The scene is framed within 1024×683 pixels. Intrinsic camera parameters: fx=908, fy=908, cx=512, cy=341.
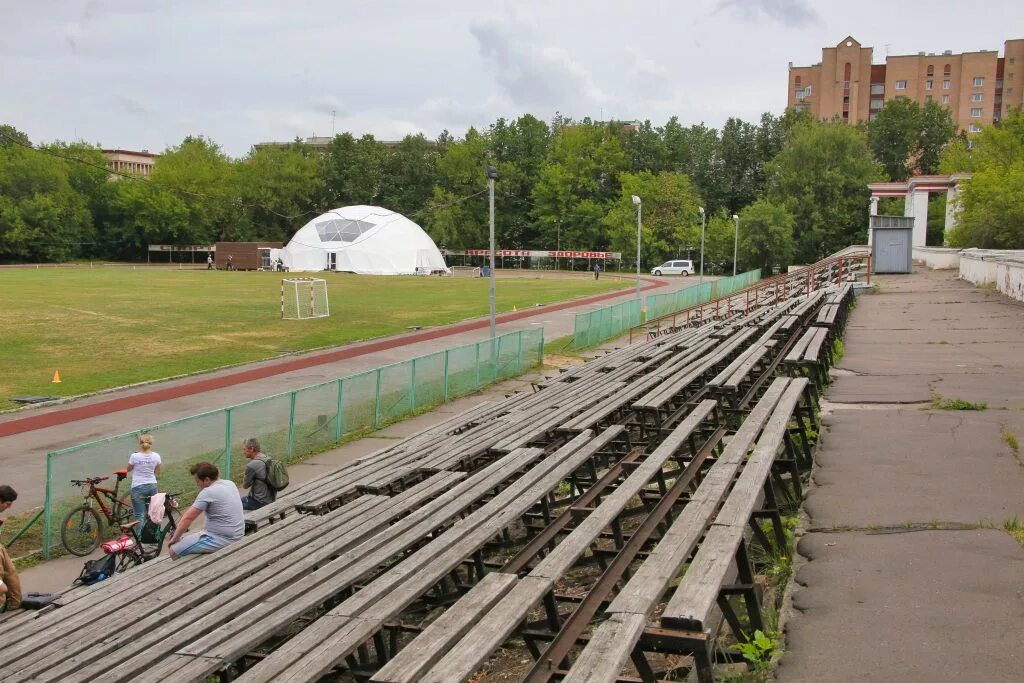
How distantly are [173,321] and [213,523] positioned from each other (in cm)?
3391

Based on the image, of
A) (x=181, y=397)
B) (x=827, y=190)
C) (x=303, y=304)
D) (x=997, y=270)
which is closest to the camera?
(x=181, y=397)

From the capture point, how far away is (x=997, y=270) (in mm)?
33688

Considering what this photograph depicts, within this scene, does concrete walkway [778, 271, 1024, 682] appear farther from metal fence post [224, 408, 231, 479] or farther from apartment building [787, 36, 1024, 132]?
apartment building [787, 36, 1024, 132]

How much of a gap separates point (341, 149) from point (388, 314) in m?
82.4

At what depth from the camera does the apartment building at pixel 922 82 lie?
423ft

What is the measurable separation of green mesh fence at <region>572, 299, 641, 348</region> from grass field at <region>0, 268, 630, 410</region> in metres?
8.36

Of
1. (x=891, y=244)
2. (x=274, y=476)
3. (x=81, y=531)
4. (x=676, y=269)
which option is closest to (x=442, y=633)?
(x=274, y=476)

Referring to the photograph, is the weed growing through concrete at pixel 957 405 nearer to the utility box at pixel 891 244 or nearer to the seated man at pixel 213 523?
the seated man at pixel 213 523

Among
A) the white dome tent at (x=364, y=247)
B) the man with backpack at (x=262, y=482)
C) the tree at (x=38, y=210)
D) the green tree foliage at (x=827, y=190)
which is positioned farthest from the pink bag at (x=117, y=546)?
the tree at (x=38, y=210)

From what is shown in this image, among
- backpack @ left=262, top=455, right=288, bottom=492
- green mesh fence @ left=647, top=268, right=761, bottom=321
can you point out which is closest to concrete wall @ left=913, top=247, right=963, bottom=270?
green mesh fence @ left=647, top=268, right=761, bottom=321

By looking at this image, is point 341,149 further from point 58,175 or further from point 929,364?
point 929,364

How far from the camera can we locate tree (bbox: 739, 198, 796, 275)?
80.1m

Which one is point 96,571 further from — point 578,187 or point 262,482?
point 578,187

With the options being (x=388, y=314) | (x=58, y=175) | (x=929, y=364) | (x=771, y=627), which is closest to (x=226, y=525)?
(x=771, y=627)
